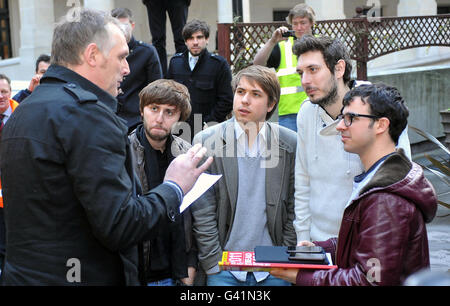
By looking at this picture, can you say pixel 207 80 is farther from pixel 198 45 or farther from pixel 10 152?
pixel 10 152

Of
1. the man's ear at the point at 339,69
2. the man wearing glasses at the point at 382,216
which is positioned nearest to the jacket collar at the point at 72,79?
the man wearing glasses at the point at 382,216

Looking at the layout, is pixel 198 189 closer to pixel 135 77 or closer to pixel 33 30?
pixel 135 77

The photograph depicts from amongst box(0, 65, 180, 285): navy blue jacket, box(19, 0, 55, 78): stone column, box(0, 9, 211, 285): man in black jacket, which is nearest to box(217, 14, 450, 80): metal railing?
box(0, 9, 211, 285): man in black jacket

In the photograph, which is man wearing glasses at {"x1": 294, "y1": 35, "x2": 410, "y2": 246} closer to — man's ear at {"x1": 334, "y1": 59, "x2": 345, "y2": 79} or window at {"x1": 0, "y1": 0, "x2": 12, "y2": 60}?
man's ear at {"x1": 334, "y1": 59, "x2": 345, "y2": 79}

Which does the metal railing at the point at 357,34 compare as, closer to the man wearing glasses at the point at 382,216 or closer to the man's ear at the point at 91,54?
the man wearing glasses at the point at 382,216

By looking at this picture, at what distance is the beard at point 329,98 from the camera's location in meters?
3.64

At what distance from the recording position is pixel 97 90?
96.2 inches

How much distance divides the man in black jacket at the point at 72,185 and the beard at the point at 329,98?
1.56 meters

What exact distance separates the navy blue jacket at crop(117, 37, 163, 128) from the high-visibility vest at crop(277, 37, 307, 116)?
4.20ft

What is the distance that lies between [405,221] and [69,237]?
141cm

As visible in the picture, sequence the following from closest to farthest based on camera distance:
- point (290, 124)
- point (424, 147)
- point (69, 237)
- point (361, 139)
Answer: point (69, 237) → point (361, 139) → point (290, 124) → point (424, 147)

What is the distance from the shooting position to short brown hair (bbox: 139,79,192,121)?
12.3 ft

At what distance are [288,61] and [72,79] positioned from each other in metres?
3.90

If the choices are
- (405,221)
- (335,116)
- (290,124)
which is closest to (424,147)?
(290,124)
